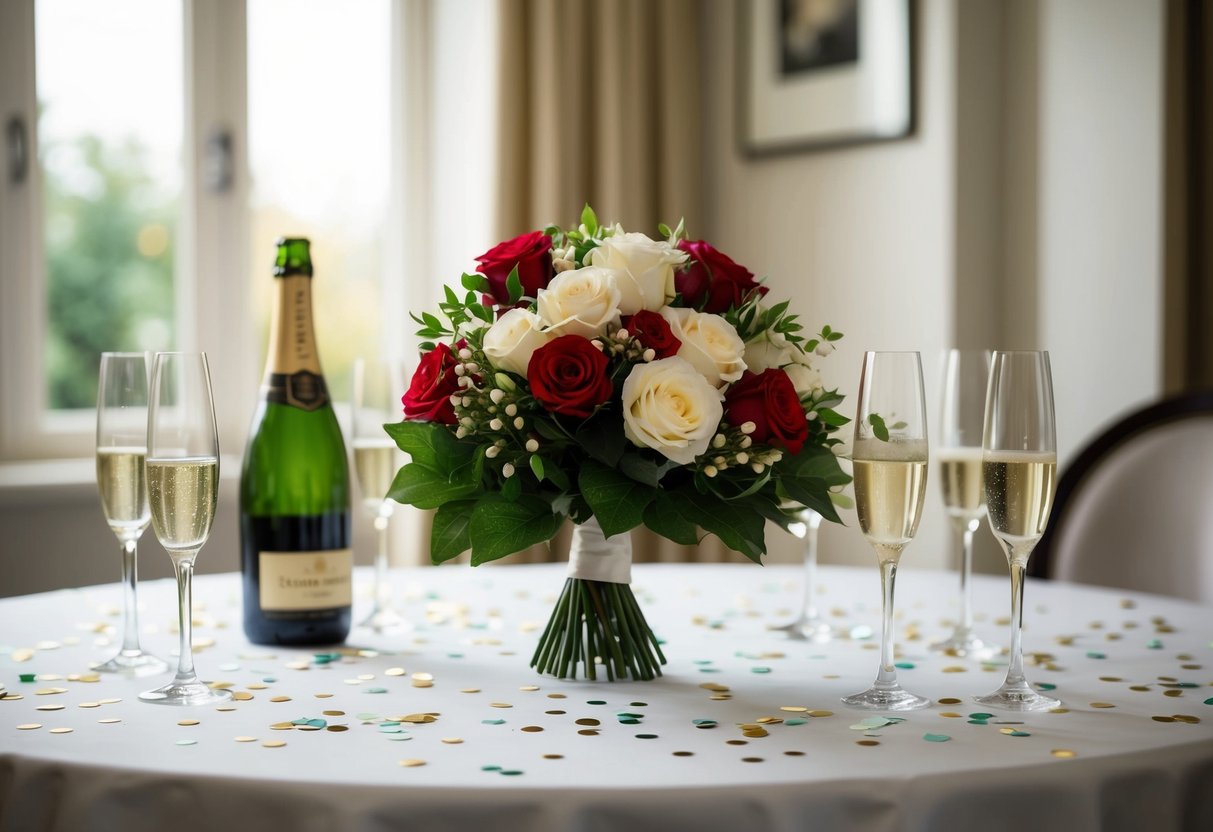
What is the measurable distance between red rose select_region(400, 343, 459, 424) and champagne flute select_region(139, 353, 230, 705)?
7.3 inches

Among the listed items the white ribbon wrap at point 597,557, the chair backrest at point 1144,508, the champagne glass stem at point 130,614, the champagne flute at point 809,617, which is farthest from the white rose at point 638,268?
the chair backrest at point 1144,508

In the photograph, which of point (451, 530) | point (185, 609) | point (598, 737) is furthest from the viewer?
point (451, 530)

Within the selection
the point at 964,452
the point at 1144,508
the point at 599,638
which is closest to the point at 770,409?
the point at 599,638

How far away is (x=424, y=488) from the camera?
1204mm

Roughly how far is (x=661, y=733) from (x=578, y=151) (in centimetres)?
268

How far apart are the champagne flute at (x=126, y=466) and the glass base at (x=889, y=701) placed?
689 millimetres

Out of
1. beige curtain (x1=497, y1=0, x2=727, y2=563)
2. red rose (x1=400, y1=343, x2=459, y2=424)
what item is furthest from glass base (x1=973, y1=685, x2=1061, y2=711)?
beige curtain (x1=497, y1=0, x2=727, y2=563)

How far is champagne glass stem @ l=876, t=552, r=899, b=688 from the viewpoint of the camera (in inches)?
42.5

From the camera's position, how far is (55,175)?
10.3 ft

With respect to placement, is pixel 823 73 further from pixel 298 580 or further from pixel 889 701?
pixel 889 701

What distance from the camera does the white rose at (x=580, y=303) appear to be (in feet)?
3.67

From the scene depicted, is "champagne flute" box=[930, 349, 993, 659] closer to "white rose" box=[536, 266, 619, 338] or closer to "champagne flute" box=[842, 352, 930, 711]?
"champagne flute" box=[842, 352, 930, 711]

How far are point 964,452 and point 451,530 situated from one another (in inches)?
24.7

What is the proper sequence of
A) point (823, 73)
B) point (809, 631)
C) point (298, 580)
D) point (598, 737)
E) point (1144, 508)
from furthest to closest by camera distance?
1. point (823, 73)
2. point (1144, 508)
3. point (809, 631)
4. point (298, 580)
5. point (598, 737)
